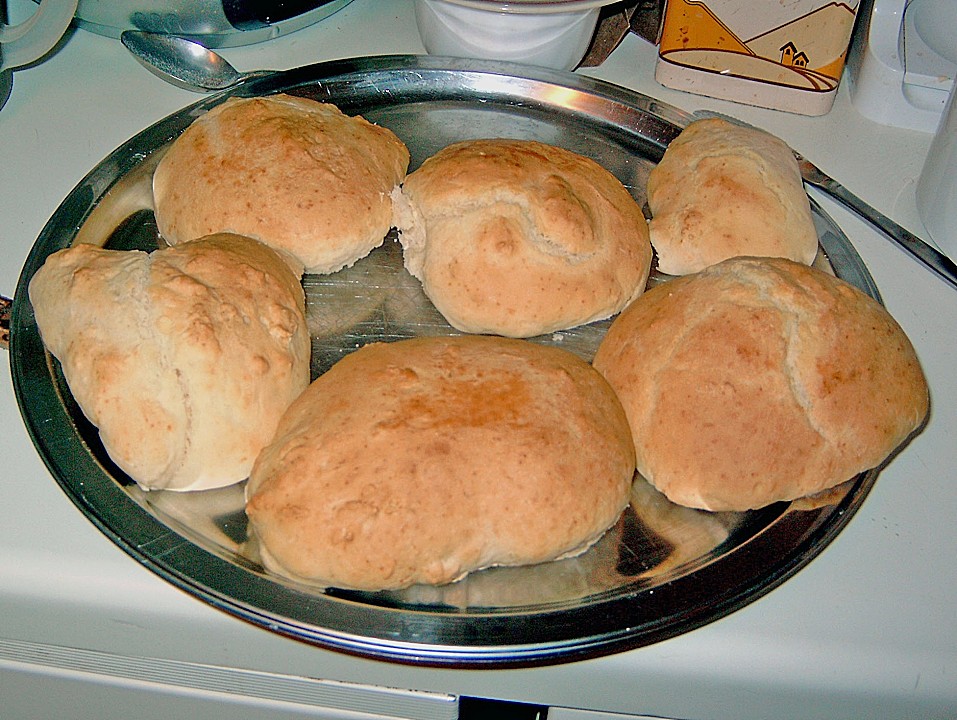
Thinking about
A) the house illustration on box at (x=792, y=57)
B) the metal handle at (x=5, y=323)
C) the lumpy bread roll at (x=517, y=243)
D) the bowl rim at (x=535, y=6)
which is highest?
the bowl rim at (x=535, y=6)

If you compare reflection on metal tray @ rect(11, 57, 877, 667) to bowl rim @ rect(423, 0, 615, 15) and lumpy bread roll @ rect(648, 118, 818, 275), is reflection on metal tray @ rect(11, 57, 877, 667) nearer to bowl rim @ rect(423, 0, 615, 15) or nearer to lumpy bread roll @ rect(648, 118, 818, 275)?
lumpy bread roll @ rect(648, 118, 818, 275)

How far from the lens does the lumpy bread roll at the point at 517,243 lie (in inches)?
38.1

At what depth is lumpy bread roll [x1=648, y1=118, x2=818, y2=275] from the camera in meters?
1.02

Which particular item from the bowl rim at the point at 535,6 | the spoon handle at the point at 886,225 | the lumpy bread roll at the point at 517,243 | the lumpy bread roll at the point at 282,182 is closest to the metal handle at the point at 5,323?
the lumpy bread roll at the point at 282,182

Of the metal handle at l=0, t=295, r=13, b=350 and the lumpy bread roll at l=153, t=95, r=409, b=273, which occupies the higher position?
the lumpy bread roll at l=153, t=95, r=409, b=273

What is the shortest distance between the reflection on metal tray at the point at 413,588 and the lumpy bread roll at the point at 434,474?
0.03 m

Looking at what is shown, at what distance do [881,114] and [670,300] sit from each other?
0.67 meters

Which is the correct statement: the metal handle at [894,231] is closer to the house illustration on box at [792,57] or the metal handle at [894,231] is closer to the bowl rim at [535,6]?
Answer: the house illustration on box at [792,57]

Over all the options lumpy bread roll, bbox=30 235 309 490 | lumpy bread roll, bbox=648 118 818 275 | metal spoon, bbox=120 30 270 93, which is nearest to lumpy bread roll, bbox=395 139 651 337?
lumpy bread roll, bbox=648 118 818 275

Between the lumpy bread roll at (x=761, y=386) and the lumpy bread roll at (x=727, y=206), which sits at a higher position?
the lumpy bread roll at (x=727, y=206)

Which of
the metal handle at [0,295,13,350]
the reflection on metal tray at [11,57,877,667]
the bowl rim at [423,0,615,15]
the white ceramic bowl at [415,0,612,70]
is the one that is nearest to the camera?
the reflection on metal tray at [11,57,877,667]

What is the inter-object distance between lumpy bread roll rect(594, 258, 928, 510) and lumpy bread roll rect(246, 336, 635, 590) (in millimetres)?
58

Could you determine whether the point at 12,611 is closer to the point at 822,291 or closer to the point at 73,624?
the point at 73,624

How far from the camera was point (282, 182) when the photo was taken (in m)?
1.00
